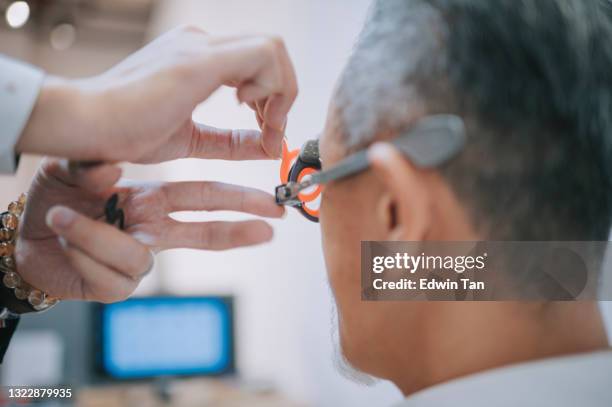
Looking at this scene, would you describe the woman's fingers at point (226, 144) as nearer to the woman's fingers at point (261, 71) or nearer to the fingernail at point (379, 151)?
the woman's fingers at point (261, 71)

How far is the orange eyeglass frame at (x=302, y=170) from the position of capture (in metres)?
0.86

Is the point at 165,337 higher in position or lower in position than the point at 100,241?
lower

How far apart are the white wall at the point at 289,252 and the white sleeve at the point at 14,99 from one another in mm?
549

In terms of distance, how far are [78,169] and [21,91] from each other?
0.37 feet

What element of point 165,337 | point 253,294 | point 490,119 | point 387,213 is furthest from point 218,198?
point 253,294

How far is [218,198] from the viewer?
0.88 metres

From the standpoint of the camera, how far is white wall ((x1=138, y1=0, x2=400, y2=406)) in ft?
5.58

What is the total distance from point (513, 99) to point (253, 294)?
2.66 metres

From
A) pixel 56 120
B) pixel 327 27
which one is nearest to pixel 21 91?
pixel 56 120

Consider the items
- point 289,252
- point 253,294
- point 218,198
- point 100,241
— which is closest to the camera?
point 100,241

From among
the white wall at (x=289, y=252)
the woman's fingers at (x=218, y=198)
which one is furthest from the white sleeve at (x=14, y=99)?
the white wall at (x=289, y=252)

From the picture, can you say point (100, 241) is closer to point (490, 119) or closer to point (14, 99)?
point (14, 99)

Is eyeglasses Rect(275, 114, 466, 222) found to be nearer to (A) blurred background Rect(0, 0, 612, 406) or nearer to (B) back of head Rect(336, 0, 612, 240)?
(B) back of head Rect(336, 0, 612, 240)

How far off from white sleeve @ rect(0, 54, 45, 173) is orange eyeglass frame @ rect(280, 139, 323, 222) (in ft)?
1.23
